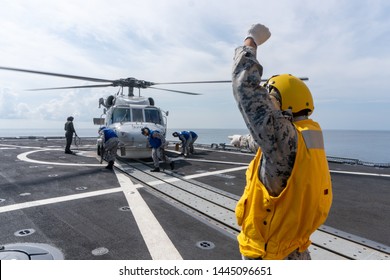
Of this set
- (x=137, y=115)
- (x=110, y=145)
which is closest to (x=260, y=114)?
(x=110, y=145)

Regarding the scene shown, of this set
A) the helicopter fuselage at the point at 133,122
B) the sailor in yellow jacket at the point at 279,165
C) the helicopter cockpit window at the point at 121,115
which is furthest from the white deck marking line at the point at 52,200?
the helicopter cockpit window at the point at 121,115

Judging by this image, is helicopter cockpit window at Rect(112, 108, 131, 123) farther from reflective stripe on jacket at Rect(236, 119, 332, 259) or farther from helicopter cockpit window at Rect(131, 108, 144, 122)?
reflective stripe on jacket at Rect(236, 119, 332, 259)

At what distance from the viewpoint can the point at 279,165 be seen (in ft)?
5.20

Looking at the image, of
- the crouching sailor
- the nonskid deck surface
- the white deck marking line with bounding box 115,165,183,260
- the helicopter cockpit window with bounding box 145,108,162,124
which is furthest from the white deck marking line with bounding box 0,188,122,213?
the helicopter cockpit window with bounding box 145,108,162,124

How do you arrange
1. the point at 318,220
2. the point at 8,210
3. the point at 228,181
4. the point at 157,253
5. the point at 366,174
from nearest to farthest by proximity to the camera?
the point at 318,220
the point at 157,253
the point at 8,210
the point at 228,181
the point at 366,174

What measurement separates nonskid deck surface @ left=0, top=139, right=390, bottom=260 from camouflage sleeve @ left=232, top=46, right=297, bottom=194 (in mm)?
2361

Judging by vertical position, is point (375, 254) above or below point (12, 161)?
below

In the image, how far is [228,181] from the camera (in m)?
7.80

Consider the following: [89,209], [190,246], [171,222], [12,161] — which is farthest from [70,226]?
[12,161]

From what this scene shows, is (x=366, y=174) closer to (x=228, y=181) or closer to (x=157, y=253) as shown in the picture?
(x=228, y=181)

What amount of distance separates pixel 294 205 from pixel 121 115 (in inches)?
454

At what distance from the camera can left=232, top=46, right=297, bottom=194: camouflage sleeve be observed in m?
1.47

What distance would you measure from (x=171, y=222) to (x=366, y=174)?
8108mm

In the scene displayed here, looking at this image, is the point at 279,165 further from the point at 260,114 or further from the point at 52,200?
the point at 52,200
